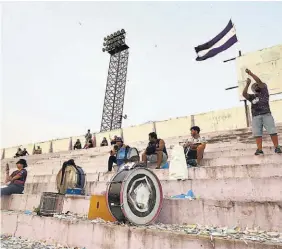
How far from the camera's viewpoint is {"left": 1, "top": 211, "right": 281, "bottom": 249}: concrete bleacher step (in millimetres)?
2458

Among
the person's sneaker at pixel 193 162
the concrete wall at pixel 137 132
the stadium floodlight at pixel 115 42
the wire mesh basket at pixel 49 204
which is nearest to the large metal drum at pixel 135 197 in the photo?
the wire mesh basket at pixel 49 204

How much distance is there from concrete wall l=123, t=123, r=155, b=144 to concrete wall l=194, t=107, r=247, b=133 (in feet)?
11.9

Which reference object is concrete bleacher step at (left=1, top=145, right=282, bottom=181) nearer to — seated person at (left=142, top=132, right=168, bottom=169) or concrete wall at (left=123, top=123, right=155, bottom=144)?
seated person at (left=142, top=132, right=168, bottom=169)

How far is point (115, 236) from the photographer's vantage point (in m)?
3.20

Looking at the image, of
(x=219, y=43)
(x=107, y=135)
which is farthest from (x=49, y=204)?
(x=107, y=135)

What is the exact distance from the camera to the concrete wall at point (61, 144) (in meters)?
23.2

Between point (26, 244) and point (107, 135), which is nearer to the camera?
point (26, 244)

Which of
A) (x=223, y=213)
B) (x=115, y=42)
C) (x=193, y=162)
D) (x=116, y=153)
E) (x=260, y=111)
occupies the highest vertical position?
(x=115, y=42)

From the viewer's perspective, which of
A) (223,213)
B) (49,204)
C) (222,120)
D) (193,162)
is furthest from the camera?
(222,120)

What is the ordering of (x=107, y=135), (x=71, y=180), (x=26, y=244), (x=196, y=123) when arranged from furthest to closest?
(x=107, y=135)
(x=196, y=123)
(x=71, y=180)
(x=26, y=244)

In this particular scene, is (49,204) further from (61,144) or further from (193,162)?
(61,144)

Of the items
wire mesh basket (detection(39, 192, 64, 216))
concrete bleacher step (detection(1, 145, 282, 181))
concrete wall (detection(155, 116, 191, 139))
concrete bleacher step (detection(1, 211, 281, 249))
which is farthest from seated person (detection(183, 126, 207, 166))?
concrete wall (detection(155, 116, 191, 139))

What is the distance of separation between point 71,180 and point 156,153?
2.29 m

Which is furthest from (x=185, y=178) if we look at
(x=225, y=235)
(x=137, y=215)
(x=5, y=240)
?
(x=5, y=240)
